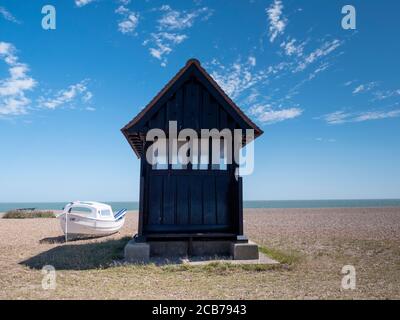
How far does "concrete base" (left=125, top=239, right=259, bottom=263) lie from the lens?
34.3 ft

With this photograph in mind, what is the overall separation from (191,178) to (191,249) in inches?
96.0

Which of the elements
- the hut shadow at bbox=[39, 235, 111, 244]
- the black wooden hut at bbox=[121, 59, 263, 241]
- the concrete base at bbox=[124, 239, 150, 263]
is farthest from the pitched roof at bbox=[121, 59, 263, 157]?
the hut shadow at bbox=[39, 235, 111, 244]

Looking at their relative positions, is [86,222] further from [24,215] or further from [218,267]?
[24,215]

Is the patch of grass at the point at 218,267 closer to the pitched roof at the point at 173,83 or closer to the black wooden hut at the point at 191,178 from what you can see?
the black wooden hut at the point at 191,178

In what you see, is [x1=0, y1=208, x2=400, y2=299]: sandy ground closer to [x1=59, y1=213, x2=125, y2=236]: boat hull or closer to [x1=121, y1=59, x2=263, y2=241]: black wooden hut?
[x1=121, y1=59, x2=263, y2=241]: black wooden hut

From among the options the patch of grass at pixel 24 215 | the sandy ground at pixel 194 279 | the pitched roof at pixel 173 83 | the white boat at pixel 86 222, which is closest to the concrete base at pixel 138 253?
the sandy ground at pixel 194 279

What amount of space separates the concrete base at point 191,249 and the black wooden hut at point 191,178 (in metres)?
0.32

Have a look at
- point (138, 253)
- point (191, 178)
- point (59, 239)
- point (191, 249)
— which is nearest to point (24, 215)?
point (59, 239)

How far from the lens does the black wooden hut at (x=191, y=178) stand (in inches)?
436

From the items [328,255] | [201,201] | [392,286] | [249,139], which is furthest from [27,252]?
[392,286]
